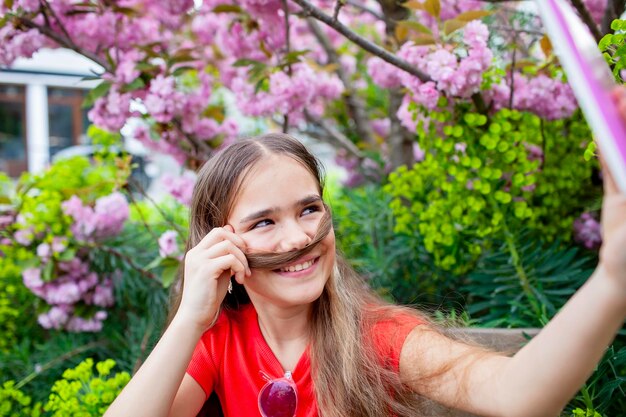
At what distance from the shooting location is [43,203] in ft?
7.58

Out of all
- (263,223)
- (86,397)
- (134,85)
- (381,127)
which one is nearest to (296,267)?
(263,223)

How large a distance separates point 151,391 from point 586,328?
0.75m

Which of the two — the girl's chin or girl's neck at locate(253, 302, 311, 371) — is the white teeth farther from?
girl's neck at locate(253, 302, 311, 371)

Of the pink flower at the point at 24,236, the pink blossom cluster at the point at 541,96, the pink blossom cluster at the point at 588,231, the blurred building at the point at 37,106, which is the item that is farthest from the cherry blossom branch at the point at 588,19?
the blurred building at the point at 37,106

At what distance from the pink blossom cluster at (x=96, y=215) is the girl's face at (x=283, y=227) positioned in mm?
Answer: 1198

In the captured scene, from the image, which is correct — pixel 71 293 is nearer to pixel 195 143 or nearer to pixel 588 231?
pixel 195 143

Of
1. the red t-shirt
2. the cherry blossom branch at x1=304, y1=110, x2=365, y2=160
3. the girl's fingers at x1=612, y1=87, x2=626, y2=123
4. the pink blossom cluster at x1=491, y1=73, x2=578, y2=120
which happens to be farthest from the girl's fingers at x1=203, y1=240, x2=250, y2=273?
the cherry blossom branch at x1=304, y1=110, x2=365, y2=160

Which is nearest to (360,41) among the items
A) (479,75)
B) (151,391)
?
(479,75)

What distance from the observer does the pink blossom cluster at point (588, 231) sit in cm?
198

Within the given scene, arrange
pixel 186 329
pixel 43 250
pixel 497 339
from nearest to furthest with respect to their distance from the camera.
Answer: pixel 186 329 < pixel 497 339 < pixel 43 250

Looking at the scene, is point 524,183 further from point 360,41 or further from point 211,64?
point 211,64

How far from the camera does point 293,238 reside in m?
1.21

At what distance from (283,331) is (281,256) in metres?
0.24

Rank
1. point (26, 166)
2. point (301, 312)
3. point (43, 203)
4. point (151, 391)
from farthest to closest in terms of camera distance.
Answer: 1. point (26, 166)
2. point (43, 203)
3. point (301, 312)
4. point (151, 391)
